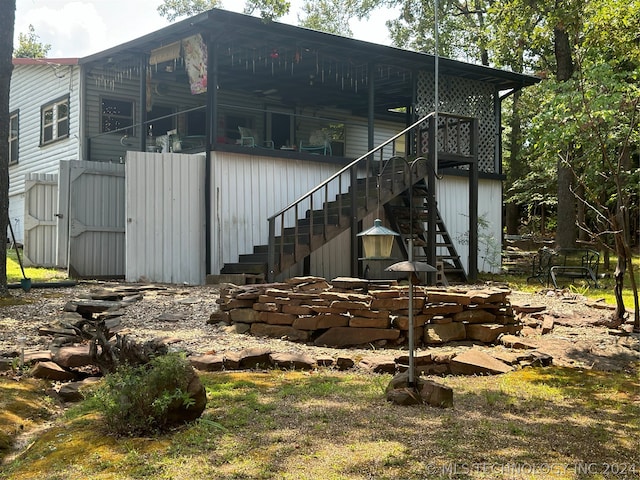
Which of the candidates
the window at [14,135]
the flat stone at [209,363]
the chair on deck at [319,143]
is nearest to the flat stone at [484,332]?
the flat stone at [209,363]

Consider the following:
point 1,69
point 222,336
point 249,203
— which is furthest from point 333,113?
point 222,336

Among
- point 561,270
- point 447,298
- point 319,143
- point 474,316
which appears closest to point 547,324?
point 474,316

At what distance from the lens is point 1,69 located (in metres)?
9.88

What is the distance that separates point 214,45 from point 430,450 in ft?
34.6

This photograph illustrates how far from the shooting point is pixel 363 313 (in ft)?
23.2

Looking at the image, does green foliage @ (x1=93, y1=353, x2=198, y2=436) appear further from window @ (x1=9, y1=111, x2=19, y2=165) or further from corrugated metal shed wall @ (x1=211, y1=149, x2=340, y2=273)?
window @ (x1=9, y1=111, x2=19, y2=165)

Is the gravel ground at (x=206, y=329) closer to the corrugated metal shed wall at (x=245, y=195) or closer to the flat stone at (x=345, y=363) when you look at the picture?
the flat stone at (x=345, y=363)

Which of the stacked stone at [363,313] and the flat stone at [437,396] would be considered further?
the stacked stone at [363,313]

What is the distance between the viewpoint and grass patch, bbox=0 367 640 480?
11.2 feet

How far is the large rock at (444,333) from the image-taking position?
23.3 feet

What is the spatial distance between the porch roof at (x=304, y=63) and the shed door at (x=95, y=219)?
109 inches

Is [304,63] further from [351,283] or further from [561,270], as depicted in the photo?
[351,283]

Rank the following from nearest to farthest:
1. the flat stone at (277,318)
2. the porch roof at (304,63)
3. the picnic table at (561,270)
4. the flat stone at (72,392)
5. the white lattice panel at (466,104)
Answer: the flat stone at (72,392)
the flat stone at (277,318)
the porch roof at (304,63)
the picnic table at (561,270)
the white lattice panel at (466,104)

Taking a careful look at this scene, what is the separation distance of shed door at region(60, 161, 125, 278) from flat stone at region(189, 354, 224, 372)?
8136mm
